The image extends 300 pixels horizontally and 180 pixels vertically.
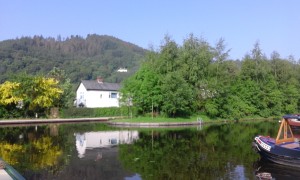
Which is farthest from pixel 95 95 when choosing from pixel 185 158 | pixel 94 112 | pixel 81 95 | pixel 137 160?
pixel 137 160

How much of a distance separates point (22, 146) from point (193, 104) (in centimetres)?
3474

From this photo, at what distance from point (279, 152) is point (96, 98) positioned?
184 ft

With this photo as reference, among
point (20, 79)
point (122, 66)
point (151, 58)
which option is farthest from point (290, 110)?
point (122, 66)

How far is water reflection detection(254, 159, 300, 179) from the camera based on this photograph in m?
15.8

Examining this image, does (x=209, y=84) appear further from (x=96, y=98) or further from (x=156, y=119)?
(x=96, y=98)

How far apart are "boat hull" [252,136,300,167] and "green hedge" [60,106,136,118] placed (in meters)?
35.7

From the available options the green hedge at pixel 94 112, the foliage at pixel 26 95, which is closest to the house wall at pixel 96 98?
the green hedge at pixel 94 112

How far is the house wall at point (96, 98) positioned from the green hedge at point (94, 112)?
1023 cm

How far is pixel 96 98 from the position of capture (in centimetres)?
7181

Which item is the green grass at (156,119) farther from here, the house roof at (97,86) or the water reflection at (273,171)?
the water reflection at (273,171)

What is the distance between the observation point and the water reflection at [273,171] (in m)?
15.8

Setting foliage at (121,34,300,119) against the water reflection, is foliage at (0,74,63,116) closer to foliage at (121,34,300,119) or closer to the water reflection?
foliage at (121,34,300,119)

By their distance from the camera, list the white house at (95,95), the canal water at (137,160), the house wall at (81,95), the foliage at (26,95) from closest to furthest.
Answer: the canal water at (137,160) → the foliage at (26,95) → the white house at (95,95) → the house wall at (81,95)

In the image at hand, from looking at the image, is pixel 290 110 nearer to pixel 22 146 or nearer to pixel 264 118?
pixel 264 118
